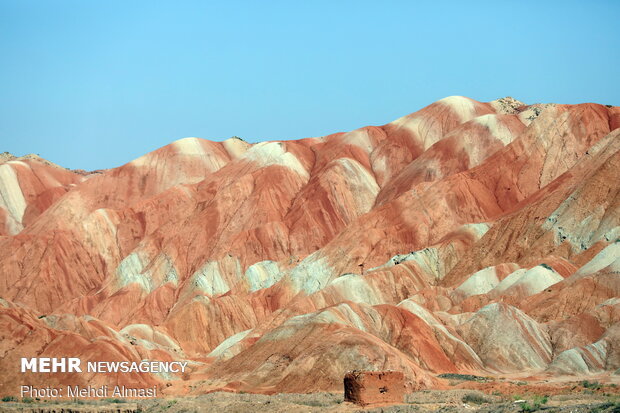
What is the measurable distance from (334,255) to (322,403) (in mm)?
73506

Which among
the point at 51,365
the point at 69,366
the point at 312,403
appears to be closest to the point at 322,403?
the point at 312,403

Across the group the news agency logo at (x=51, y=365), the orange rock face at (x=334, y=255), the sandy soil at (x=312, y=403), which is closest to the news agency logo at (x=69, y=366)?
the news agency logo at (x=51, y=365)

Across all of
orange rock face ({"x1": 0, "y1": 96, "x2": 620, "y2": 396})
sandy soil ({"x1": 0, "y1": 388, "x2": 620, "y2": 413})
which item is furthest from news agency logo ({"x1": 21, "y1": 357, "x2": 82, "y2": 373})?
sandy soil ({"x1": 0, "y1": 388, "x2": 620, "y2": 413})

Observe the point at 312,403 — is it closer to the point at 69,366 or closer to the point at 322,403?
the point at 322,403

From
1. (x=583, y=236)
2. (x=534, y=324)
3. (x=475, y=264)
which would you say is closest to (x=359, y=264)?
(x=475, y=264)

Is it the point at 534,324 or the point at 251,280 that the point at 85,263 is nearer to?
the point at 251,280

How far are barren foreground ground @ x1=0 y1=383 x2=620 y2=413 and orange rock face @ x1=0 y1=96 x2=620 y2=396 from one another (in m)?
7.40

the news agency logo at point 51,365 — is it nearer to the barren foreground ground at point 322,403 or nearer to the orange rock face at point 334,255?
the orange rock face at point 334,255

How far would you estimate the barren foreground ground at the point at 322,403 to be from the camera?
42.0 meters

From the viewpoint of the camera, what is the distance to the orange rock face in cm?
7050

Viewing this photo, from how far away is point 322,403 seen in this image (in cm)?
4753

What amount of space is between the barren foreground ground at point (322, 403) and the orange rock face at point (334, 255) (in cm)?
740

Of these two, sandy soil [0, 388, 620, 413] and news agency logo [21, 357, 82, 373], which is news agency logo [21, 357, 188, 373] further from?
sandy soil [0, 388, 620, 413]

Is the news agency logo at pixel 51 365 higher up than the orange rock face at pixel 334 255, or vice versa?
the orange rock face at pixel 334 255
